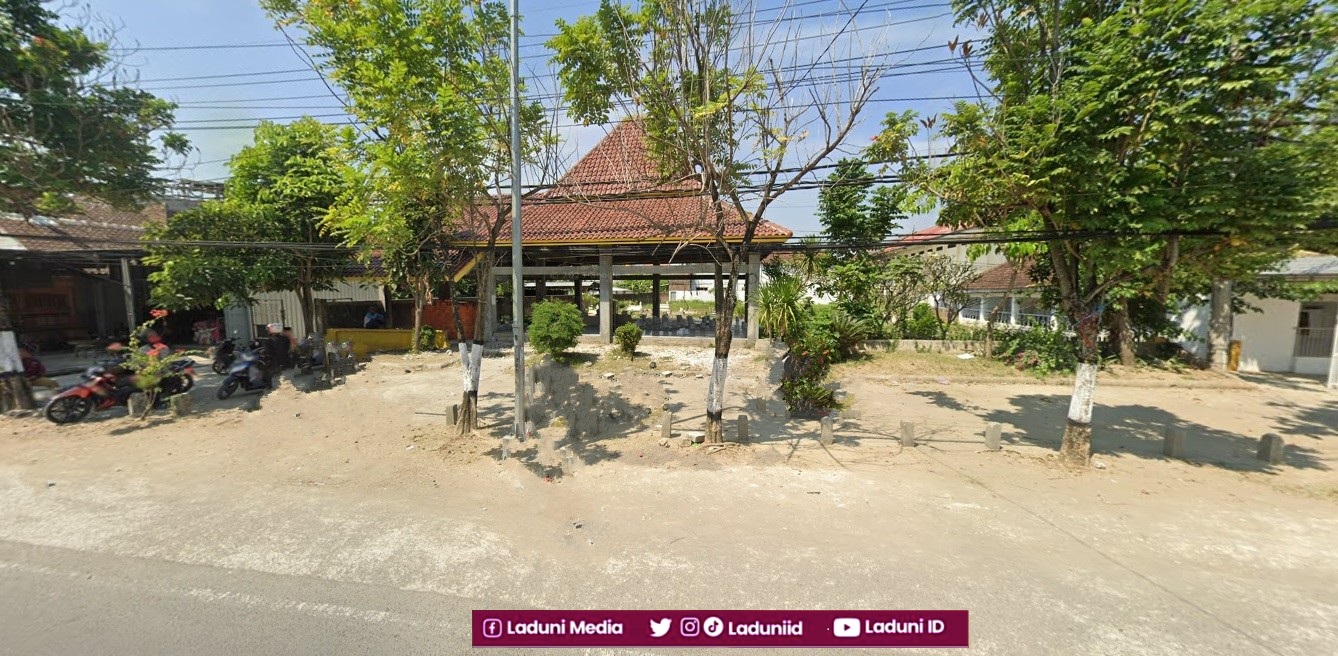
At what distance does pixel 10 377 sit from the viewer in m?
8.22

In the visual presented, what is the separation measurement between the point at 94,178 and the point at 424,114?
24.2 feet

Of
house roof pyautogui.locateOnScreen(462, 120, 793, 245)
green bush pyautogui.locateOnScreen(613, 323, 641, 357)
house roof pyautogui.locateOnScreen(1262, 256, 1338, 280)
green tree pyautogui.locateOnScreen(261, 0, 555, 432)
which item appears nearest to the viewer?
green tree pyautogui.locateOnScreen(261, 0, 555, 432)

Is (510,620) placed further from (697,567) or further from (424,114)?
(424,114)

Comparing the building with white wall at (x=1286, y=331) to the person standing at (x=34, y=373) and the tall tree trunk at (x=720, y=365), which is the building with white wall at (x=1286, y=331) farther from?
the person standing at (x=34, y=373)

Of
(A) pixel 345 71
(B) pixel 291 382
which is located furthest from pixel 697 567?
(B) pixel 291 382

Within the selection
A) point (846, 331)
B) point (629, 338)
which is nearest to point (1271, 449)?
point (846, 331)

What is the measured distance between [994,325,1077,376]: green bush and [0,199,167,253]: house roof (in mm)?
21612

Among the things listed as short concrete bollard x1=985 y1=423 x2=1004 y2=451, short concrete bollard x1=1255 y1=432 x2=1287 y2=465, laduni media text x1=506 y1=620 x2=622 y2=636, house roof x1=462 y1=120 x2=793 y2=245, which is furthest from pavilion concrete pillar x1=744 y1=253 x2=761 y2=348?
laduni media text x1=506 y1=620 x2=622 y2=636

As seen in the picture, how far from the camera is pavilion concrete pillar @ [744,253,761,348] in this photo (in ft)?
46.9

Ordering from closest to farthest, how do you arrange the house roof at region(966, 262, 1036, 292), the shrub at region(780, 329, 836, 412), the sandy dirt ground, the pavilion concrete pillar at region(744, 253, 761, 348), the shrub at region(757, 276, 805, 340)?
the sandy dirt ground < the shrub at region(780, 329, 836, 412) < the shrub at region(757, 276, 805, 340) < the pavilion concrete pillar at region(744, 253, 761, 348) < the house roof at region(966, 262, 1036, 292)

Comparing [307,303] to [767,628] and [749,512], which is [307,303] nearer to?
[749,512]

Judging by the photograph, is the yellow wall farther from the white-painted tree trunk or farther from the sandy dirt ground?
the white-painted tree trunk

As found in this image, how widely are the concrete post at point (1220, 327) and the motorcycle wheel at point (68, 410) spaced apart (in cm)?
2349

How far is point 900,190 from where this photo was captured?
648 centimetres
